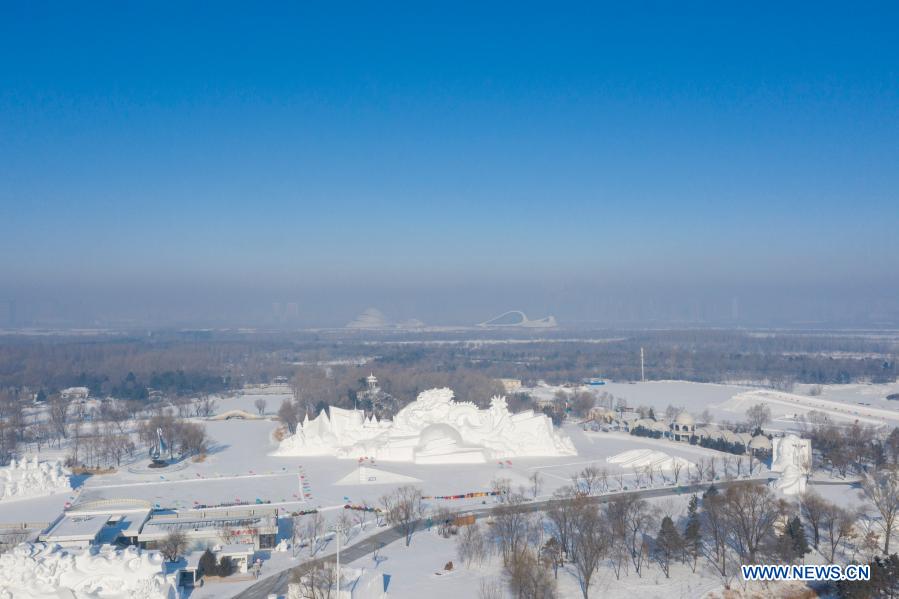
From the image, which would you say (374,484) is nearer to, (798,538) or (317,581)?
(317,581)

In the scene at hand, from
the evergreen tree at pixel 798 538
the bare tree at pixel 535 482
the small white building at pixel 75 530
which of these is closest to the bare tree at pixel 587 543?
the evergreen tree at pixel 798 538

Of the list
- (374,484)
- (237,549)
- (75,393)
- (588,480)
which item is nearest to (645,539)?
(588,480)

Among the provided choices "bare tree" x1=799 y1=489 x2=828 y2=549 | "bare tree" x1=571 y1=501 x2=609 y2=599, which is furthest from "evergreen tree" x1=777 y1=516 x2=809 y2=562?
"bare tree" x1=571 y1=501 x2=609 y2=599

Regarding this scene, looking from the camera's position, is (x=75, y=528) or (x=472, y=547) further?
(x=75, y=528)

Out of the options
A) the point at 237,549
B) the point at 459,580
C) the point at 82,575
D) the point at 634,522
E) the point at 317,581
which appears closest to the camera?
the point at 82,575

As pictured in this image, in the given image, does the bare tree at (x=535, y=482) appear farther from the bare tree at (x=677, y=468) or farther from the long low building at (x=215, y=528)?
the long low building at (x=215, y=528)

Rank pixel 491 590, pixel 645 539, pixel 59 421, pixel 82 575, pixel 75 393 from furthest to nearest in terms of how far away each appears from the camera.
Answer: pixel 75 393 < pixel 59 421 < pixel 645 539 < pixel 491 590 < pixel 82 575

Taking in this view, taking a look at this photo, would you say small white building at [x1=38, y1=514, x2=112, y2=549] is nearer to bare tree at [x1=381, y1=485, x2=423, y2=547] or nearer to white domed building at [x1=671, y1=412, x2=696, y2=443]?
bare tree at [x1=381, y1=485, x2=423, y2=547]

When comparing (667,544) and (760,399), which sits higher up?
(667,544)
